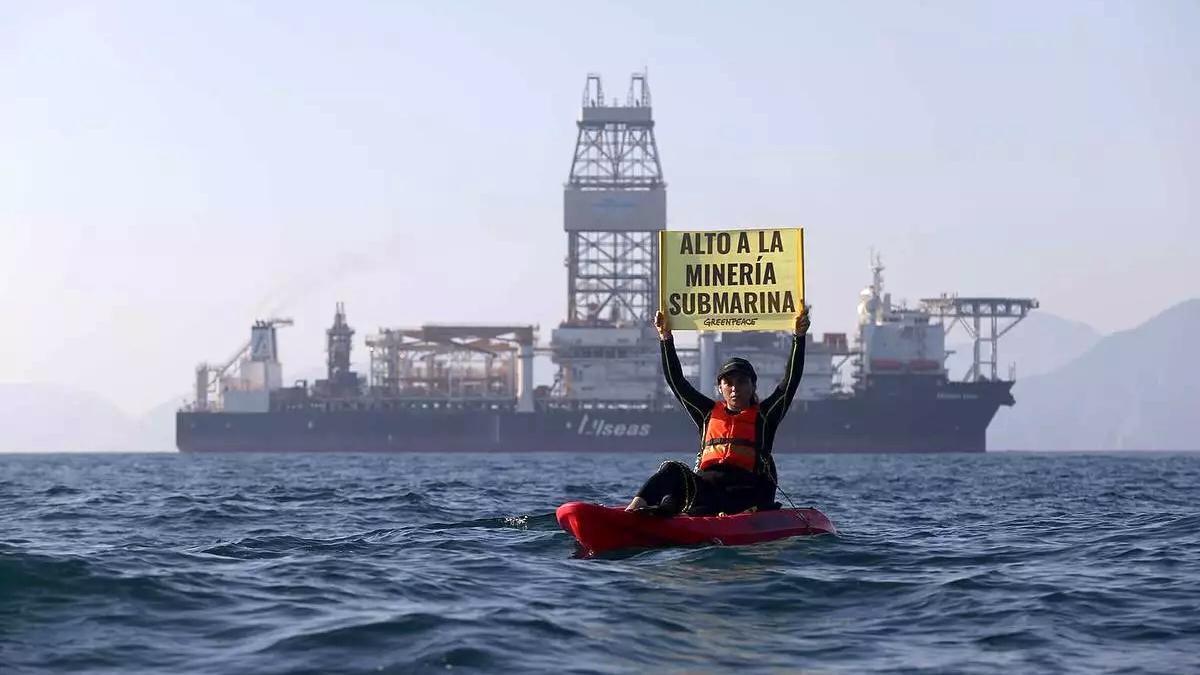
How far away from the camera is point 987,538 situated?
1617 centimetres

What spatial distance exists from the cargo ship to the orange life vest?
266 feet

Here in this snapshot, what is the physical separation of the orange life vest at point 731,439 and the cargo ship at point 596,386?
8116 cm

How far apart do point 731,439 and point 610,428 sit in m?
87.0

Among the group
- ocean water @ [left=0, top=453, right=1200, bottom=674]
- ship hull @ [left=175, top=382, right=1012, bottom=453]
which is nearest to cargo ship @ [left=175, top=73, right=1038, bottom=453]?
ship hull @ [left=175, top=382, right=1012, bottom=453]

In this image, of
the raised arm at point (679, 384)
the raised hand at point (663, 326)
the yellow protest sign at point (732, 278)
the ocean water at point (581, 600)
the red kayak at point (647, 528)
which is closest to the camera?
the ocean water at point (581, 600)

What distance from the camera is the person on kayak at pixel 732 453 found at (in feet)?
43.4

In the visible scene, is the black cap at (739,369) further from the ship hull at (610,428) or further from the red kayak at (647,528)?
the ship hull at (610,428)

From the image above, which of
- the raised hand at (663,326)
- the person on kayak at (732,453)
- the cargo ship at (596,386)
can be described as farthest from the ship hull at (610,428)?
the person on kayak at (732,453)

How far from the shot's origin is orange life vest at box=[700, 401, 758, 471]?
43.7 feet

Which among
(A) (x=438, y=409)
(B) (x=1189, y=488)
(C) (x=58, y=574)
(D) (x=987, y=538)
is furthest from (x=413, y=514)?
(A) (x=438, y=409)

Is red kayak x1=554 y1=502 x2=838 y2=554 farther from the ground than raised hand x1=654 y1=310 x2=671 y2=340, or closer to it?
closer to it

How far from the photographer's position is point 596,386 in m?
104

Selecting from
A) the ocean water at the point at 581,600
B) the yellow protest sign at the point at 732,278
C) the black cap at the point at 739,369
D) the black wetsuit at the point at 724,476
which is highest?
the yellow protest sign at the point at 732,278

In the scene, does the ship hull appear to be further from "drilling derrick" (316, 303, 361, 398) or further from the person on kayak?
the person on kayak
